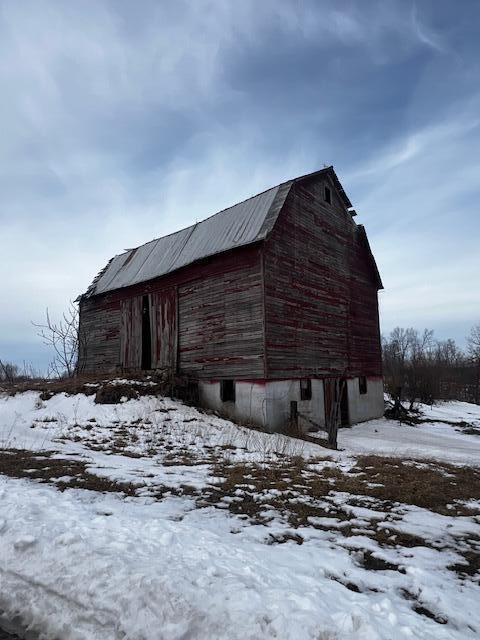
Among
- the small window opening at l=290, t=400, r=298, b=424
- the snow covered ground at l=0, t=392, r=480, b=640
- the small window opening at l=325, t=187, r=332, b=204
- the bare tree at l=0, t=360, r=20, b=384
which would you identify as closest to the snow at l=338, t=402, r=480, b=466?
the small window opening at l=290, t=400, r=298, b=424

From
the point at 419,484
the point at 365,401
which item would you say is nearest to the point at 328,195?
the point at 365,401

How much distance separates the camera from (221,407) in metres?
15.7

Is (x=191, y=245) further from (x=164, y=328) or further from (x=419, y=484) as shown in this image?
(x=419, y=484)

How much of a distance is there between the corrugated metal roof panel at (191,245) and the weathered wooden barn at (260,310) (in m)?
0.08

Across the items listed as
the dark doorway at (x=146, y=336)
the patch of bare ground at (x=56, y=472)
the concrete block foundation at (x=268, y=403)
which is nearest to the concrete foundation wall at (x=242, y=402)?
the concrete block foundation at (x=268, y=403)

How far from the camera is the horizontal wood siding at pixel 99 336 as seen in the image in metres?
20.7

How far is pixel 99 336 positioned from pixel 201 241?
7.87 meters

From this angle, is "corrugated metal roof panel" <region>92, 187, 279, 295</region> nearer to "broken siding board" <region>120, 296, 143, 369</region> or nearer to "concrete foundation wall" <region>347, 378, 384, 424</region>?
"broken siding board" <region>120, 296, 143, 369</region>

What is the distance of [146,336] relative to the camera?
2005cm

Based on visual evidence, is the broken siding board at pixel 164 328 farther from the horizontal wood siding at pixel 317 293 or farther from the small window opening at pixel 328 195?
the small window opening at pixel 328 195

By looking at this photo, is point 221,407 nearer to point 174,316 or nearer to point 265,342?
point 265,342

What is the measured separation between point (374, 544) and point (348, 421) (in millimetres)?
15333

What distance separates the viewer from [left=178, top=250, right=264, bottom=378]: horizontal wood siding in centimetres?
1491

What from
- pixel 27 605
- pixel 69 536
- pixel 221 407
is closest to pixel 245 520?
pixel 69 536
